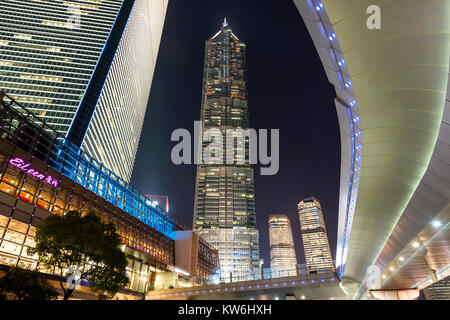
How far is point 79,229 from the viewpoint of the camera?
1981cm

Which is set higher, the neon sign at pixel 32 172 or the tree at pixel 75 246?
the neon sign at pixel 32 172

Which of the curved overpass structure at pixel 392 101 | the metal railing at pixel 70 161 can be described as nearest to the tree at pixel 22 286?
the curved overpass structure at pixel 392 101

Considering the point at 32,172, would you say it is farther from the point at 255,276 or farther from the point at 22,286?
the point at 255,276

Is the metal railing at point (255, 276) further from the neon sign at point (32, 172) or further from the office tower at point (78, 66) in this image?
the office tower at point (78, 66)

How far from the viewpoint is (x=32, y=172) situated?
1297 inches

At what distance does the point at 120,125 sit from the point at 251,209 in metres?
100

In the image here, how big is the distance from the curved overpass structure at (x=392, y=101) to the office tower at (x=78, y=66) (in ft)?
335

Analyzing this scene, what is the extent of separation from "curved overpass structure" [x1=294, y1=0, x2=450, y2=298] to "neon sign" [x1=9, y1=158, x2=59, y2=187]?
34.7m

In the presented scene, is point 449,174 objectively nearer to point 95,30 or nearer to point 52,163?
point 52,163

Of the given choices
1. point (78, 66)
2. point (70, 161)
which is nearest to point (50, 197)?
point (70, 161)

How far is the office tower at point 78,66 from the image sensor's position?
105 metres

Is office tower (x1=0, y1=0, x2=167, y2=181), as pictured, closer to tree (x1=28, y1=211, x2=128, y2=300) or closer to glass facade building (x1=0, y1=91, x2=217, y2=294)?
glass facade building (x1=0, y1=91, x2=217, y2=294)

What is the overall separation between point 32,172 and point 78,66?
337 ft

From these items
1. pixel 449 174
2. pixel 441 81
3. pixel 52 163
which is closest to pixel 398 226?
pixel 449 174
